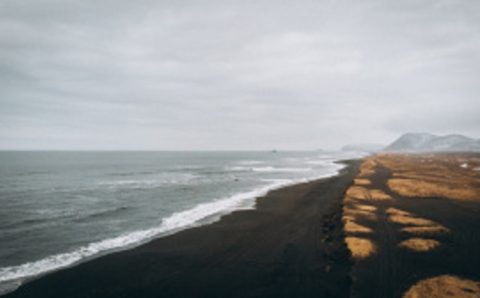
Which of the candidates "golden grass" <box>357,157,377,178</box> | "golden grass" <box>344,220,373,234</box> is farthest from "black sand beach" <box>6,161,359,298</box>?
"golden grass" <box>357,157,377,178</box>

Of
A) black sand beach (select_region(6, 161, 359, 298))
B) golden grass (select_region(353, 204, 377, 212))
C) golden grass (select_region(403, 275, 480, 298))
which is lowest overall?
golden grass (select_region(403, 275, 480, 298))

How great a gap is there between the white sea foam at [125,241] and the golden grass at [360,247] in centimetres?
1530

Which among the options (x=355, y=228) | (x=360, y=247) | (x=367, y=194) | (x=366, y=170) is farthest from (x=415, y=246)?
(x=366, y=170)

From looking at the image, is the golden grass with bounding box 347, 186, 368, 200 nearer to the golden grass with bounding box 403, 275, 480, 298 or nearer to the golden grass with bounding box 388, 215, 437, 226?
the golden grass with bounding box 388, 215, 437, 226

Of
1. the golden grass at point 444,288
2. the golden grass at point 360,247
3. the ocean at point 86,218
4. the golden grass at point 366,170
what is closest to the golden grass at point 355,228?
the golden grass at point 360,247

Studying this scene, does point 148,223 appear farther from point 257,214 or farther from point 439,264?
point 439,264

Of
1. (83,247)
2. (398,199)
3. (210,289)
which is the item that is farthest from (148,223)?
(398,199)

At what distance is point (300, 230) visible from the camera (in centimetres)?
2705

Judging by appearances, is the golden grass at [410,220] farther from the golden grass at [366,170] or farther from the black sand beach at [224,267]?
the golden grass at [366,170]

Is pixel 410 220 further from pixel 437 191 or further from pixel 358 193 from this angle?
pixel 437 191

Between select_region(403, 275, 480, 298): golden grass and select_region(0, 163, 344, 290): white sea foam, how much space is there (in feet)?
67.7

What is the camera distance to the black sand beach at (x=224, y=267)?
15992 millimetres

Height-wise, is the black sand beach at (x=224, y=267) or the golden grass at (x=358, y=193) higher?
the golden grass at (x=358, y=193)

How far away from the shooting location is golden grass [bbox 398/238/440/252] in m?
21.3
